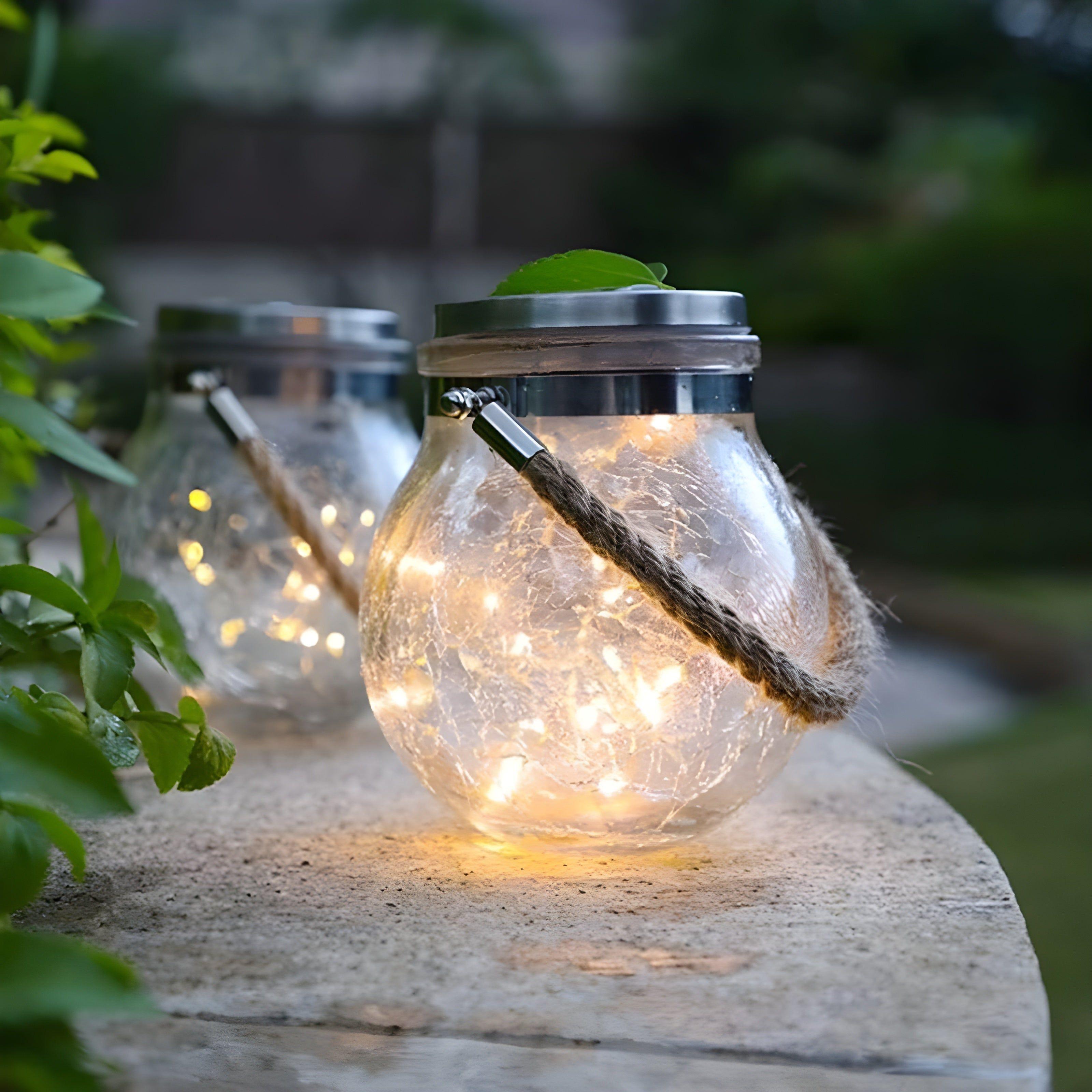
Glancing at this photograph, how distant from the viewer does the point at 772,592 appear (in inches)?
22.1

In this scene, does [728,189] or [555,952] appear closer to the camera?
[555,952]

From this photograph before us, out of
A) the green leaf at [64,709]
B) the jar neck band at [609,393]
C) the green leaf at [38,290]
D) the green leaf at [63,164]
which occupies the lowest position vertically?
the green leaf at [64,709]

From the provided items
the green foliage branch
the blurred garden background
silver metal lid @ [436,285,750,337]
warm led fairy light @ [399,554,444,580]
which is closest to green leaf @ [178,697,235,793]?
the green foliage branch

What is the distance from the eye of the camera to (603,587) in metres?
0.54

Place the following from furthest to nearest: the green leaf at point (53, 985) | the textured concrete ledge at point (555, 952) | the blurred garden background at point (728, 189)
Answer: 1. the blurred garden background at point (728, 189)
2. the textured concrete ledge at point (555, 952)
3. the green leaf at point (53, 985)

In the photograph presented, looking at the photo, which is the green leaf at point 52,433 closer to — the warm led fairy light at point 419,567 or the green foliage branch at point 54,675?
the green foliage branch at point 54,675

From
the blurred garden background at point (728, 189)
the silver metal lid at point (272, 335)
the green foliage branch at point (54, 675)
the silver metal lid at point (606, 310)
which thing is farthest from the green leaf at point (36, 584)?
the blurred garden background at point (728, 189)

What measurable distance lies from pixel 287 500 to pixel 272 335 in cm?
11

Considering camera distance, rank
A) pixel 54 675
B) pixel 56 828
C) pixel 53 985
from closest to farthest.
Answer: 1. pixel 53 985
2. pixel 56 828
3. pixel 54 675

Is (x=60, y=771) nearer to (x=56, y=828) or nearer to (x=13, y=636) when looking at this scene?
(x=56, y=828)

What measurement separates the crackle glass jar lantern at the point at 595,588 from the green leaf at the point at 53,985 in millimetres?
253

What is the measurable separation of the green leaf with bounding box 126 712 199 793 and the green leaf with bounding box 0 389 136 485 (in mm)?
183

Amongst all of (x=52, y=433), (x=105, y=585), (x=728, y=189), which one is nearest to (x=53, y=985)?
(x=52, y=433)

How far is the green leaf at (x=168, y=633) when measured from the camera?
1.91 feet
